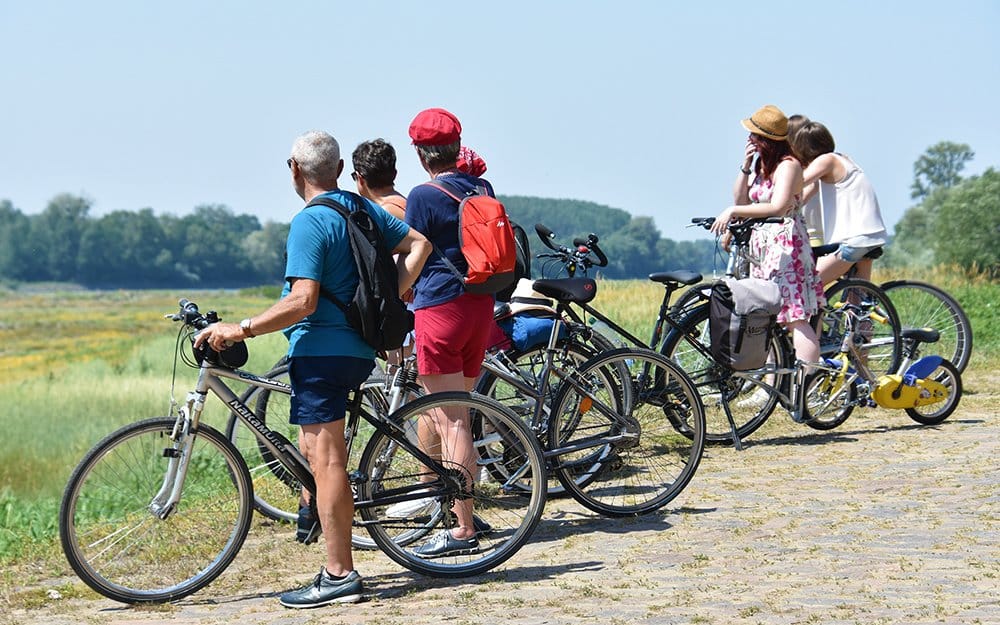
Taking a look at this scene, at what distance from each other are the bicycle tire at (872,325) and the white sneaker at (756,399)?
0.55m

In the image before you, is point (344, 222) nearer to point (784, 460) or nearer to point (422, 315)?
point (422, 315)

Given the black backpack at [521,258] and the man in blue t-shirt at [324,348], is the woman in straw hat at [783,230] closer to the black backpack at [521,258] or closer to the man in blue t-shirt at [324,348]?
the black backpack at [521,258]

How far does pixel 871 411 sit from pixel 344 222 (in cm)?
568

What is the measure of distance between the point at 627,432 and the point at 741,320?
184 centimetres

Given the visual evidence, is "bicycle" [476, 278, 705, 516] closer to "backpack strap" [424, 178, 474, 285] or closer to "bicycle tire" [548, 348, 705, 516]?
"bicycle tire" [548, 348, 705, 516]

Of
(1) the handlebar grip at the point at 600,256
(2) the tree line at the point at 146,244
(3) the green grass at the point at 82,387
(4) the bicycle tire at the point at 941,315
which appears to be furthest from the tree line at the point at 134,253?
(1) the handlebar grip at the point at 600,256

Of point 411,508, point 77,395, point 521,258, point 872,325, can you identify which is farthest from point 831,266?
point 77,395

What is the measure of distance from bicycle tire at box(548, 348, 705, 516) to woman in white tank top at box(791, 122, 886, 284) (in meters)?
2.81

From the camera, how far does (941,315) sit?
34.2 feet

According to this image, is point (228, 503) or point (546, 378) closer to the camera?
point (228, 503)

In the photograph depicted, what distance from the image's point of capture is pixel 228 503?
5605mm

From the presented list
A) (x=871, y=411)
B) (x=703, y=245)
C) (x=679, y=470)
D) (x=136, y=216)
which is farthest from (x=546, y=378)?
(x=136, y=216)

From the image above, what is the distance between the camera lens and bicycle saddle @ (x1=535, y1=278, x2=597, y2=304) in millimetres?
6684

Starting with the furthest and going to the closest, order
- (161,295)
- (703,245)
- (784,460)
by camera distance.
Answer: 1. (161,295)
2. (703,245)
3. (784,460)
